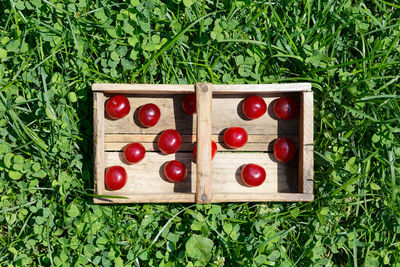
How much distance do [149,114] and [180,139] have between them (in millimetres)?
302

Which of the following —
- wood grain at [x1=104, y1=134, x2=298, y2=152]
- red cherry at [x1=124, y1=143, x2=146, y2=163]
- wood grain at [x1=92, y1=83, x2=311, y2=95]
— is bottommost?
red cherry at [x1=124, y1=143, x2=146, y2=163]

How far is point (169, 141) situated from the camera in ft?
9.87

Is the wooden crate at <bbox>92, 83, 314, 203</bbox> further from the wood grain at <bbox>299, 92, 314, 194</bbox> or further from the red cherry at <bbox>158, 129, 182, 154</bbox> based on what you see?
the red cherry at <bbox>158, 129, 182, 154</bbox>

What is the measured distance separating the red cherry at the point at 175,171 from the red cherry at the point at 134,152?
0.21 m

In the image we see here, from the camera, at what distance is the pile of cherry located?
3.00m

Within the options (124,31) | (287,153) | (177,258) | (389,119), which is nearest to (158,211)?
(177,258)

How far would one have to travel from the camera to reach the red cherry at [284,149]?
3.04 m

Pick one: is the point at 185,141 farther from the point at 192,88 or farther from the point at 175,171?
the point at 192,88

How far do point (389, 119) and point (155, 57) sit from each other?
188 centimetres

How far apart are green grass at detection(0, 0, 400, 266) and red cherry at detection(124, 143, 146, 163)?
1.18 ft

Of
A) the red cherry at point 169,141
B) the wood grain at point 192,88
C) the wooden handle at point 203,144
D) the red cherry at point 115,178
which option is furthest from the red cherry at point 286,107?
the red cherry at point 115,178

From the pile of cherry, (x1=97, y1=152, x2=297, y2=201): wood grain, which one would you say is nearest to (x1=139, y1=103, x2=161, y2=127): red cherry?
the pile of cherry

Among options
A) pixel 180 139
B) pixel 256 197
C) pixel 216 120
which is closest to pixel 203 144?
pixel 180 139

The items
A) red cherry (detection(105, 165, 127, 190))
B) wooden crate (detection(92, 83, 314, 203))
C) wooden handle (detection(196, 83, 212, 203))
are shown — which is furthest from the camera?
wooden crate (detection(92, 83, 314, 203))
